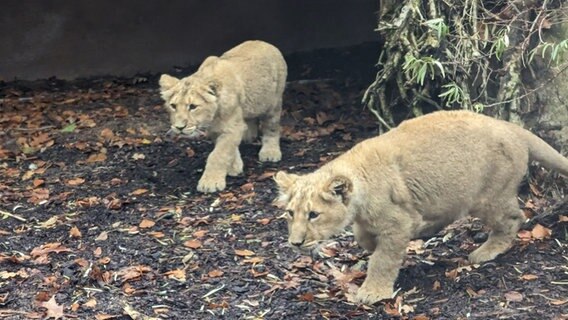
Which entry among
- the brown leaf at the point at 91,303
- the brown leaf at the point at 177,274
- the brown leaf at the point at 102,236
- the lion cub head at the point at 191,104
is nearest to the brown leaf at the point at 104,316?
the brown leaf at the point at 91,303

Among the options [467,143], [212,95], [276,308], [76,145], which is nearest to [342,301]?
[276,308]

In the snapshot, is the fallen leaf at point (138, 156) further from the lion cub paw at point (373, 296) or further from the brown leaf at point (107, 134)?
the lion cub paw at point (373, 296)

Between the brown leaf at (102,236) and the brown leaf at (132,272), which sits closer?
the brown leaf at (132,272)

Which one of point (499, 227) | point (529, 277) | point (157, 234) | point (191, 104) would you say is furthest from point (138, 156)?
point (529, 277)

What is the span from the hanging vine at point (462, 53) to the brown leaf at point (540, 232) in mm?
1074

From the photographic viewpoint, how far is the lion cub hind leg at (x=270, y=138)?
973 cm

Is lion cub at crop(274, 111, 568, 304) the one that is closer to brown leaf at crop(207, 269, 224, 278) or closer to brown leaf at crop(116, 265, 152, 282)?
brown leaf at crop(207, 269, 224, 278)

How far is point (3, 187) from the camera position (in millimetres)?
9242

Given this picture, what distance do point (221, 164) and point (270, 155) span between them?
0.92m

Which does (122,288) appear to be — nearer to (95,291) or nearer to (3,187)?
(95,291)

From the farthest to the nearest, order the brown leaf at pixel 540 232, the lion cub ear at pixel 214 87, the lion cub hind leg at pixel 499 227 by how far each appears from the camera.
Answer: the lion cub ear at pixel 214 87, the brown leaf at pixel 540 232, the lion cub hind leg at pixel 499 227

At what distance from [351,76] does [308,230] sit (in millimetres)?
7127

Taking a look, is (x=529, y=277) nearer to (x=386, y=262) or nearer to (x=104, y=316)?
(x=386, y=262)

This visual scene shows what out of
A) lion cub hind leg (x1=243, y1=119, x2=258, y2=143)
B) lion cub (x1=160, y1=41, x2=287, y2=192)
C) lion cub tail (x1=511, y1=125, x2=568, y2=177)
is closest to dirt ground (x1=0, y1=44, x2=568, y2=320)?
lion cub hind leg (x1=243, y1=119, x2=258, y2=143)
